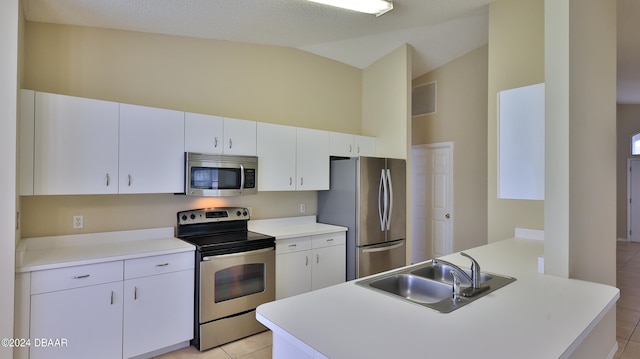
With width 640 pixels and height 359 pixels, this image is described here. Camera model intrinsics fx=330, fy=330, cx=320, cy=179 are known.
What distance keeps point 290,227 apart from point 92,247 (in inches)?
76.2

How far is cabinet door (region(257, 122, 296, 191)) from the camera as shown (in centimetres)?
351

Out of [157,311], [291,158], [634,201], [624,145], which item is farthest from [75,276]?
[634,201]

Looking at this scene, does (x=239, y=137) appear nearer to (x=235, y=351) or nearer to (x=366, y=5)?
(x=366, y=5)

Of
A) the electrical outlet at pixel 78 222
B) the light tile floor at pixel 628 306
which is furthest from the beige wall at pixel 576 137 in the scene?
the electrical outlet at pixel 78 222

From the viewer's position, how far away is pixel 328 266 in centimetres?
372

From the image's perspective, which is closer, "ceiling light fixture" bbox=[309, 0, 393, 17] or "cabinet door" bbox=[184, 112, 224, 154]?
"ceiling light fixture" bbox=[309, 0, 393, 17]

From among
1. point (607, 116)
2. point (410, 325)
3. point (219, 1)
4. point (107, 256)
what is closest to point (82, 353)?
point (107, 256)

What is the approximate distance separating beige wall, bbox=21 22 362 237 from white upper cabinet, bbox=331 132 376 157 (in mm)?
416

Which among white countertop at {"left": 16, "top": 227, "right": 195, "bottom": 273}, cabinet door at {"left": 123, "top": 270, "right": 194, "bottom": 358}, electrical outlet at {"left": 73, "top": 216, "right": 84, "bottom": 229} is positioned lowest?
cabinet door at {"left": 123, "top": 270, "right": 194, "bottom": 358}

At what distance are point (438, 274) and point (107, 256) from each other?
2341 millimetres

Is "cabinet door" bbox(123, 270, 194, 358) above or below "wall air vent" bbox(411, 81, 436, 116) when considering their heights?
below

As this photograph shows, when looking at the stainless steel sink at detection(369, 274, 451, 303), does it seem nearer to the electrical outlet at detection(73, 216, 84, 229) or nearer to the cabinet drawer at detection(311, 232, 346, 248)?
the cabinet drawer at detection(311, 232, 346, 248)

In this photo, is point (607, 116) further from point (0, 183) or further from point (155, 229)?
point (0, 183)

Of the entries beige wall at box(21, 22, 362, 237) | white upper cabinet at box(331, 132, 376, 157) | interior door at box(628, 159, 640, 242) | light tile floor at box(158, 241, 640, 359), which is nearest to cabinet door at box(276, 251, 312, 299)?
light tile floor at box(158, 241, 640, 359)
